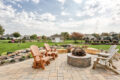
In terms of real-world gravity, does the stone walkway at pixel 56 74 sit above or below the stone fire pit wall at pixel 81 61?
below

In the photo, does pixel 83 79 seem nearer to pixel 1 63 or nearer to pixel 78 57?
pixel 78 57

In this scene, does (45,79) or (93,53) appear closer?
(45,79)

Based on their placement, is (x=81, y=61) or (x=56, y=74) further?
(x=81, y=61)

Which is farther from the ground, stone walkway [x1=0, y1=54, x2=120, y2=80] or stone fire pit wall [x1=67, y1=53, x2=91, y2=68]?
stone fire pit wall [x1=67, y1=53, x2=91, y2=68]

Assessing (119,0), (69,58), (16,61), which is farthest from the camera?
(119,0)

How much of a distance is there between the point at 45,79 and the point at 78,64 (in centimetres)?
177

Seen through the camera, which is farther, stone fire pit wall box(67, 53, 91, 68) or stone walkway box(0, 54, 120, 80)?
stone fire pit wall box(67, 53, 91, 68)

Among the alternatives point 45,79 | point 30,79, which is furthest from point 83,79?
point 30,79

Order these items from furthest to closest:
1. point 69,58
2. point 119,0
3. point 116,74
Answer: point 119,0 < point 69,58 < point 116,74

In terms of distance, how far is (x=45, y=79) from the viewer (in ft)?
7.80

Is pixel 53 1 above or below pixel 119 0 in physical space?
above

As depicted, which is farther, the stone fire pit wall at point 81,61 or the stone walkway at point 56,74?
the stone fire pit wall at point 81,61

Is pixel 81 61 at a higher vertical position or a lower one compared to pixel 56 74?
higher

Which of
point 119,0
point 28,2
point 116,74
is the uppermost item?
point 28,2
